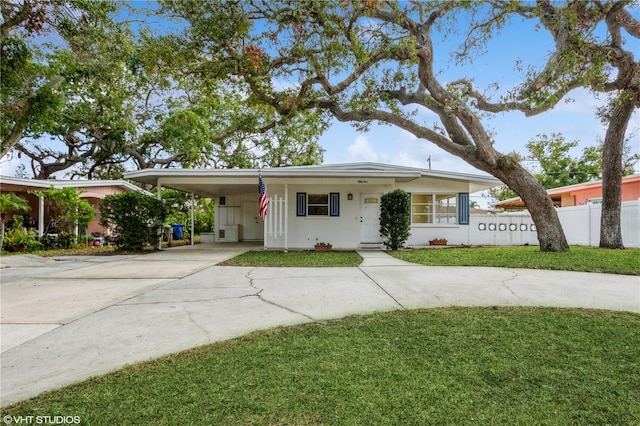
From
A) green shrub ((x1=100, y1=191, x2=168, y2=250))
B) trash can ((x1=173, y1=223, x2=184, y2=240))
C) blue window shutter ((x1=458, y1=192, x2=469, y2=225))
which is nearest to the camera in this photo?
green shrub ((x1=100, y1=191, x2=168, y2=250))

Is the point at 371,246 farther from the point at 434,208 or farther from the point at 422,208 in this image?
the point at 434,208

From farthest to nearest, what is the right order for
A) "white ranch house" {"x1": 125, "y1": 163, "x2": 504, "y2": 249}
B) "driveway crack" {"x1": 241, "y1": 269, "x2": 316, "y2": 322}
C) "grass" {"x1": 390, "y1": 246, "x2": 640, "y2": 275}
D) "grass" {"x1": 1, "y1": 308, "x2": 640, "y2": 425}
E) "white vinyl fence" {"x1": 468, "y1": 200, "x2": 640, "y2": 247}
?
"white vinyl fence" {"x1": 468, "y1": 200, "x2": 640, "y2": 247} < "white ranch house" {"x1": 125, "y1": 163, "x2": 504, "y2": 249} < "grass" {"x1": 390, "y1": 246, "x2": 640, "y2": 275} < "driveway crack" {"x1": 241, "y1": 269, "x2": 316, "y2": 322} < "grass" {"x1": 1, "y1": 308, "x2": 640, "y2": 425}

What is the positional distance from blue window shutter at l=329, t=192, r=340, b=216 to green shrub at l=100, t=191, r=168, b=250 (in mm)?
5925

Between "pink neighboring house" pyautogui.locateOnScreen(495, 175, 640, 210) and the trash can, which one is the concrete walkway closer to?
the trash can

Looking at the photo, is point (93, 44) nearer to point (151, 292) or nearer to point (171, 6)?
point (171, 6)

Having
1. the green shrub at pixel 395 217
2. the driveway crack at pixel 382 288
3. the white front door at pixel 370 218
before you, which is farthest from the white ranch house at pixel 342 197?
the driveway crack at pixel 382 288

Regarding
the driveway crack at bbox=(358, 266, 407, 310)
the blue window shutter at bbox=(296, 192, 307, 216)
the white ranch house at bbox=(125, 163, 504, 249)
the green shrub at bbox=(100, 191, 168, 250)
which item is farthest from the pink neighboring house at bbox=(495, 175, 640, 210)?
the green shrub at bbox=(100, 191, 168, 250)

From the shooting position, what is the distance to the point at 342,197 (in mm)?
12680

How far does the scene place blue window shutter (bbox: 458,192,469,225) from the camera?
13906 millimetres

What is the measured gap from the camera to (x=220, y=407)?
6.56ft

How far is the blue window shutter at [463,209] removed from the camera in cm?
1391

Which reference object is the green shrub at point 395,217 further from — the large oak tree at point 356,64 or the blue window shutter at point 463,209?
the blue window shutter at point 463,209

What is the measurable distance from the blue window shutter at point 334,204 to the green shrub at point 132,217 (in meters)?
5.92

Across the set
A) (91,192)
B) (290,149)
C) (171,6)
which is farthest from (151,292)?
(290,149)
